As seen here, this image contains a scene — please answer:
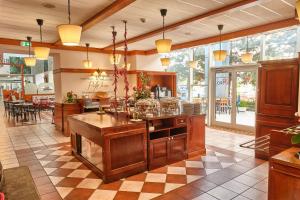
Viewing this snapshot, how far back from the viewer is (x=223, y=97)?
25.1 feet

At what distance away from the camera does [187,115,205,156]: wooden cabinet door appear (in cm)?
432

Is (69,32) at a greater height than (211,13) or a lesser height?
lesser

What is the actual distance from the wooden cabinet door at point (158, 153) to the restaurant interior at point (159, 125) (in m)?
0.02

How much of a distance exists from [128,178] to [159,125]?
1.11 meters

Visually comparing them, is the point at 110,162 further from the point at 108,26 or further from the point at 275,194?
the point at 108,26

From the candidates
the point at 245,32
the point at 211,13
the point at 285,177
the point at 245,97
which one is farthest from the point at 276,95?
the point at 245,97

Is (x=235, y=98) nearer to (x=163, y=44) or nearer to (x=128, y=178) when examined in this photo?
(x=163, y=44)

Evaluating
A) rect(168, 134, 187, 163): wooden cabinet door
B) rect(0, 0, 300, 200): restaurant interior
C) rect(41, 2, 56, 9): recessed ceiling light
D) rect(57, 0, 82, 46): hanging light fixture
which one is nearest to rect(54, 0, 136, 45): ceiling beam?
rect(0, 0, 300, 200): restaurant interior

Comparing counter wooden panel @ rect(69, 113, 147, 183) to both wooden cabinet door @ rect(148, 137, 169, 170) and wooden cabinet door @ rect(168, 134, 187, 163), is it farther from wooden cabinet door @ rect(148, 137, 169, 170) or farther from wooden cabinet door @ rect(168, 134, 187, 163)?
wooden cabinet door @ rect(168, 134, 187, 163)

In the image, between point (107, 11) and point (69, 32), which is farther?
point (107, 11)

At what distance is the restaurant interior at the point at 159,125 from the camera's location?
9.46 ft

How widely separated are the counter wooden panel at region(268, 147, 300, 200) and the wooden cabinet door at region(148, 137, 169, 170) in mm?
2053

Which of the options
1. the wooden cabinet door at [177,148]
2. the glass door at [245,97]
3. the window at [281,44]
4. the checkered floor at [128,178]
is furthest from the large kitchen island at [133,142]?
the window at [281,44]

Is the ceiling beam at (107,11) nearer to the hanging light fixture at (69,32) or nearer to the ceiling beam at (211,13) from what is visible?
the hanging light fixture at (69,32)
